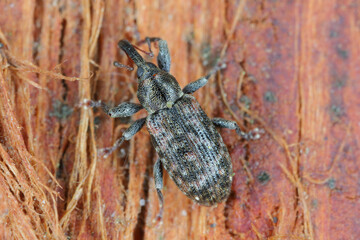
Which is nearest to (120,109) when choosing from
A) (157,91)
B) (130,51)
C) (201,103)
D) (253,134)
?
(157,91)

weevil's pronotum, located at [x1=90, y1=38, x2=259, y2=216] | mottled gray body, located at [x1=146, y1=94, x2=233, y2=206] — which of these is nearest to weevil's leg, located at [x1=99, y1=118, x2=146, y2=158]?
weevil's pronotum, located at [x1=90, y1=38, x2=259, y2=216]

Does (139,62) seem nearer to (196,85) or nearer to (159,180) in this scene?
(196,85)

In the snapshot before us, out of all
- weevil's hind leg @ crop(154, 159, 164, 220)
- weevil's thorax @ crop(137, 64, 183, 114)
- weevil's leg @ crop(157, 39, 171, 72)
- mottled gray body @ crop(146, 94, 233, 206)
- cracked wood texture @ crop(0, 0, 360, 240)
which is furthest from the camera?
weevil's leg @ crop(157, 39, 171, 72)

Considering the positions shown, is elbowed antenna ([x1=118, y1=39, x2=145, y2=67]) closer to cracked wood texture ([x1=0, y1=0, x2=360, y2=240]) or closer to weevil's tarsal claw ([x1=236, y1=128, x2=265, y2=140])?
cracked wood texture ([x1=0, y1=0, x2=360, y2=240])

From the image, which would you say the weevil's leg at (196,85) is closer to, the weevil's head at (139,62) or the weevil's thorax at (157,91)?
the weevil's thorax at (157,91)

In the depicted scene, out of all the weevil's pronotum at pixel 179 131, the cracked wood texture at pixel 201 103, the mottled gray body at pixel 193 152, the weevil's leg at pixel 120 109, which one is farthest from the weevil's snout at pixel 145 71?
the mottled gray body at pixel 193 152

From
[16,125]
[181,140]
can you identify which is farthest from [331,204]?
[16,125]

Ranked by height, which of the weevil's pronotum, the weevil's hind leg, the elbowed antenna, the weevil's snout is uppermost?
the elbowed antenna

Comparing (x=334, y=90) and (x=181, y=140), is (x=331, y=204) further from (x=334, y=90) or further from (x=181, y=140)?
(x=181, y=140)
